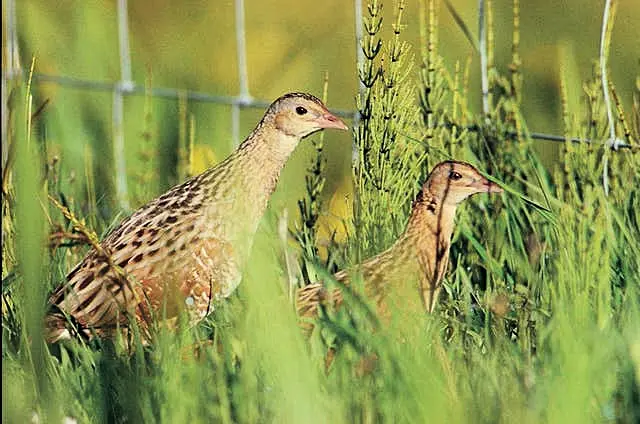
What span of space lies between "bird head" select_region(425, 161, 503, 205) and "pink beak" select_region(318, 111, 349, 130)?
377 millimetres

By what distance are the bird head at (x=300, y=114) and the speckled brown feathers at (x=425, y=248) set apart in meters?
0.41

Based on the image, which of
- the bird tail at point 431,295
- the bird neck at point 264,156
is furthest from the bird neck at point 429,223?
the bird neck at point 264,156

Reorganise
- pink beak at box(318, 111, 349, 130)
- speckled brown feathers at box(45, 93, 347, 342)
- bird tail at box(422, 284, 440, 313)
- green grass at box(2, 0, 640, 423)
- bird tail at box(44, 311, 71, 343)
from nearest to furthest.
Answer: green grass at box(2, 0, 640, 423)
bird tail at box(422, 284, 440, 313)
bird tail at box(44, 311, 71, 343)
speckled brown feathers at box(45, 93, 347, 342)
pink beak at box(318, 111, 349, 130)

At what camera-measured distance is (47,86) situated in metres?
6.11

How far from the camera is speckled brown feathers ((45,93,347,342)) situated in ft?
9.14

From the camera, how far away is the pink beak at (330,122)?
10.6 feet

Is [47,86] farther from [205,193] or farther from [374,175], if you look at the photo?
[374,175]

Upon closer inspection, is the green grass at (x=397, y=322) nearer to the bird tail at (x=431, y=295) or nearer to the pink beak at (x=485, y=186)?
the bird tail at (x=431, y=295)

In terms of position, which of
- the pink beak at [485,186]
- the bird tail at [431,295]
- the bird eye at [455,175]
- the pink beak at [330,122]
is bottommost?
the bird tail at [431,295]

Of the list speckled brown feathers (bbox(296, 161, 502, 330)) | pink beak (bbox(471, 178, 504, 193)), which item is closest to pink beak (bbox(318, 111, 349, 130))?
speckled brown feathers (bbox(296, 161, 502, 330))

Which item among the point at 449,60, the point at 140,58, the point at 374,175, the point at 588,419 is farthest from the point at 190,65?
the point at 588,419

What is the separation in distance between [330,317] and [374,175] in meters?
0.61

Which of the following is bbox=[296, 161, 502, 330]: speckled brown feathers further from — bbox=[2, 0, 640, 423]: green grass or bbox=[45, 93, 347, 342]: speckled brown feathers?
bbox=[45, 93, 347, 342]: speckled brown feathers

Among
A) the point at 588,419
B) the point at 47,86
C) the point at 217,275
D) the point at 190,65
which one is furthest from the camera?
the point at 190,65
